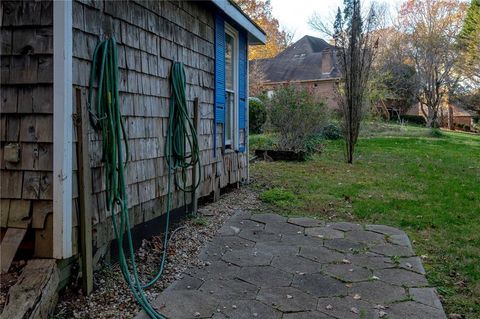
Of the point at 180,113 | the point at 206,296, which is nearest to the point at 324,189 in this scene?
the point at 180,113

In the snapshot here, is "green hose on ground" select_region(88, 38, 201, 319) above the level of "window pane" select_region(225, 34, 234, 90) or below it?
below

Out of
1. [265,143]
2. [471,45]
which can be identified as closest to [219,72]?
[265,143]

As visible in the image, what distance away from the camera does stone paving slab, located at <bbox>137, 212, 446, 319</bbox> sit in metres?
2.45

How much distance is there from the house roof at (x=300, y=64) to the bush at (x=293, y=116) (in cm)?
1518

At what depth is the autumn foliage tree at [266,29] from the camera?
77.5 ft

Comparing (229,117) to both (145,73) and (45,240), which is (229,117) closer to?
(145,73)

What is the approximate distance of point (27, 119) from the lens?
2389 millimetres

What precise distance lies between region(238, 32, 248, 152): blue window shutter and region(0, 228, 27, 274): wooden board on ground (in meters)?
3.90

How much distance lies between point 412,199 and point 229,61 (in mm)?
3107

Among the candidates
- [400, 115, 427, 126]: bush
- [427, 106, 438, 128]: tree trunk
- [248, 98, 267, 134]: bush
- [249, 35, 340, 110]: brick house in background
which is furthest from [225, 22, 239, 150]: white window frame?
[400, 115, 427, 126]: bush

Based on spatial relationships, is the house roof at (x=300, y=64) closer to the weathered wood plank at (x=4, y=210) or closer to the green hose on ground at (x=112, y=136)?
the green hose on ground at (x=112, y=136)

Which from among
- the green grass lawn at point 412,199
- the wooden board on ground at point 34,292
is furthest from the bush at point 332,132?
the wooden board on ground at point 34,292

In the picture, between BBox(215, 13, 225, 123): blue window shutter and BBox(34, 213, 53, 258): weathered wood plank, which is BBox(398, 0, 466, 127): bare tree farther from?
BBox(34, 213, 53, 258): weathered wood plank

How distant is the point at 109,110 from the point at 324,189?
159 inches
